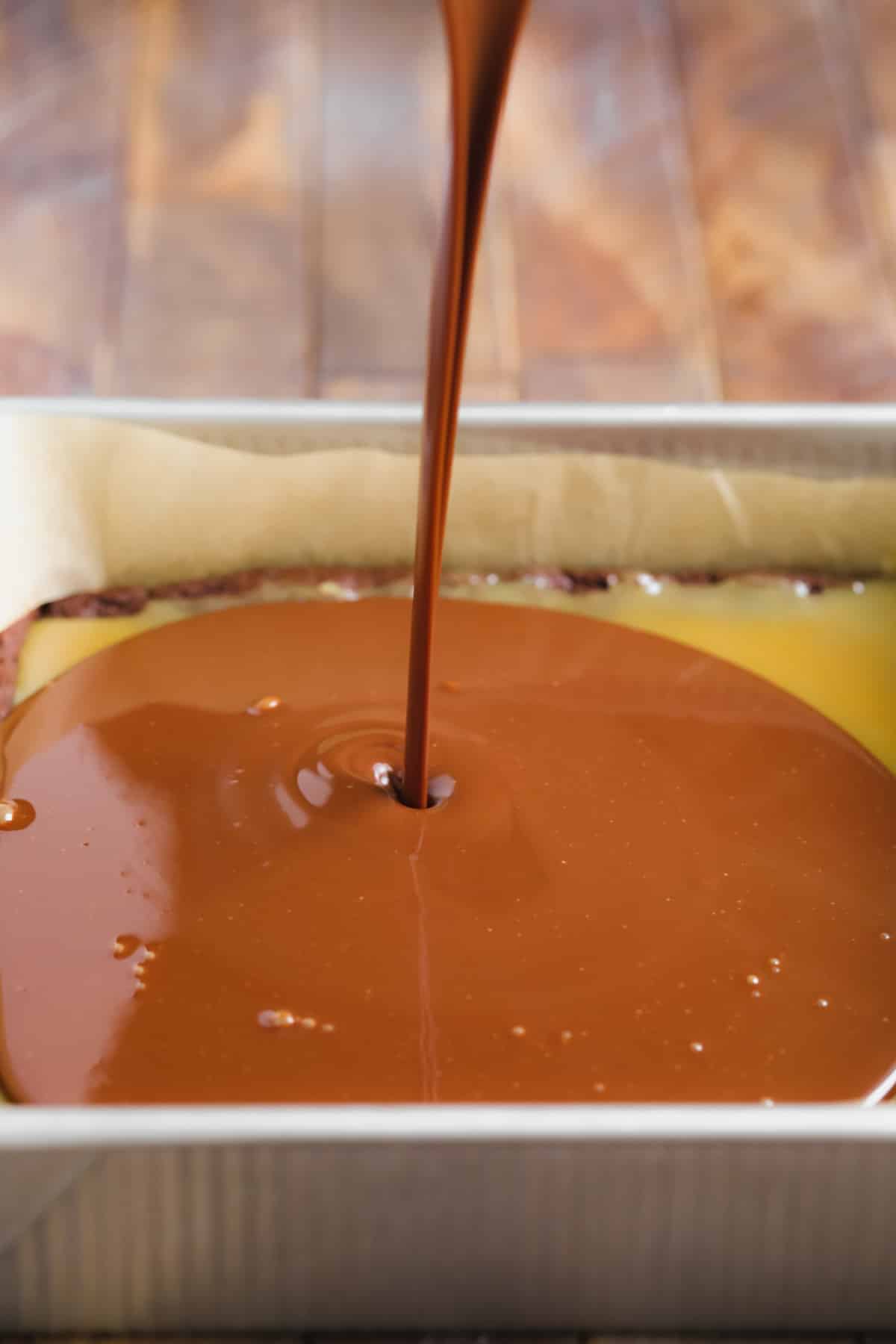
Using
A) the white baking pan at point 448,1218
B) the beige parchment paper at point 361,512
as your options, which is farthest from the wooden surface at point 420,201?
Answer: the white baking pan at point 448,1218

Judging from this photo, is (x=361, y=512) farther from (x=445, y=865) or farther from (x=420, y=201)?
(x=420, y=201)

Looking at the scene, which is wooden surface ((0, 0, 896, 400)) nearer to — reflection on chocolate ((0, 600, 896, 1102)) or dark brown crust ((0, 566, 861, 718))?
dark brown crust ((0, 566, 861, 718))

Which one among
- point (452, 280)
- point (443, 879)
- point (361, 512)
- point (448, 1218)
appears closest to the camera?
point (448, 1218)

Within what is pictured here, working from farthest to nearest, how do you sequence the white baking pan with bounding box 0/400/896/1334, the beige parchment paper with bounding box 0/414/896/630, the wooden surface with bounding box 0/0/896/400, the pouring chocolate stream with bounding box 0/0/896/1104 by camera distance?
the wooden surface with bounding box 0/0/896/400 → the beige parchment paper with bounding box 0/414/896/630 → the pouring chocolate stream with bounding box 0/0/896/1104 → the white baking pan with bounding box 0/400/896/1334

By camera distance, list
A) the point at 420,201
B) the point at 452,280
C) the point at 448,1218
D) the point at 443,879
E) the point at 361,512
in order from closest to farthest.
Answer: the point at 448,1218 → the point at 452,280 → the point at 443,879 → the point at 361,512 → the point at 420,201

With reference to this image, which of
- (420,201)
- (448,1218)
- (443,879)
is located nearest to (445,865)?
(443,879)

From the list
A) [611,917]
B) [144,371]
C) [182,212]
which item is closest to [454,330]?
[611,917]

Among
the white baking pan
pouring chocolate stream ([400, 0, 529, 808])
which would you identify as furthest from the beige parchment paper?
the white baking pan
